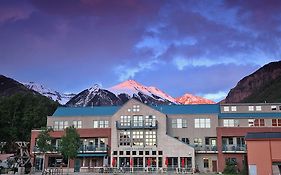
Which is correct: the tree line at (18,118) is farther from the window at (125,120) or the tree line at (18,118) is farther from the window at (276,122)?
the window at (276,122)

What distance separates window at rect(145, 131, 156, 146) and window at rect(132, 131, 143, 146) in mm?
939

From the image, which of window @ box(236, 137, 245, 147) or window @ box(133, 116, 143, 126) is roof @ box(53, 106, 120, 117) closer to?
window @ box(133, 116, 143, 126)

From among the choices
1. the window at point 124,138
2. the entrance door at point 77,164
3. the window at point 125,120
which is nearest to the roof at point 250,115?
the window at point 125,120

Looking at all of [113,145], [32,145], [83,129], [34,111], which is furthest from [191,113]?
[34,111]

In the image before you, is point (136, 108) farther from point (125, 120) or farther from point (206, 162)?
point (206, 162)

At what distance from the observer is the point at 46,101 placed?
97.2 meters

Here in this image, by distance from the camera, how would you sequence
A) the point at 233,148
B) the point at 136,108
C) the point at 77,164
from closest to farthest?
the point at 233,148 < the point at 77,164 < the point at 136,108

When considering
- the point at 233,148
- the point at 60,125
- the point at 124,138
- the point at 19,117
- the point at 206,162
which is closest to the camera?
the point at 233,148

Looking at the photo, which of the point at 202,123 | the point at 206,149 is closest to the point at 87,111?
the point at 202,123

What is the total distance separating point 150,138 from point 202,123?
33.5ft

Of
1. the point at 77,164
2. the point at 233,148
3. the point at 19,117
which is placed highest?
the point at 19,117

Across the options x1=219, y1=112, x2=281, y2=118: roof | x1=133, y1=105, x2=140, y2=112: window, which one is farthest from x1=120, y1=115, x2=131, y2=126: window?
x1=219, y1=112, x2=281, y2=118: roof

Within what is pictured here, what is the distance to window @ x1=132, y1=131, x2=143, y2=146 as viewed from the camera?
6962 centimetres

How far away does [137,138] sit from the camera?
7000 cm
